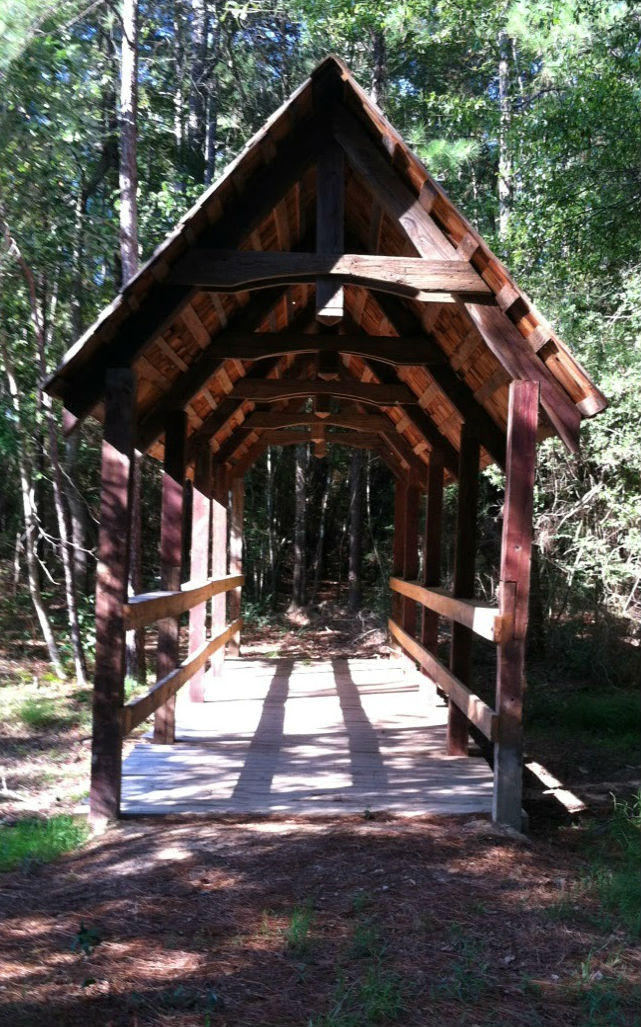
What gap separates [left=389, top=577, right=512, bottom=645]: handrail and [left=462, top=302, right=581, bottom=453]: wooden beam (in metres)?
1.13

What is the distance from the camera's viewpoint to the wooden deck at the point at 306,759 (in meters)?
5.81

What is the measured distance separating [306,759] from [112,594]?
7.68 ft

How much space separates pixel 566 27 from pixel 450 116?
3.17m

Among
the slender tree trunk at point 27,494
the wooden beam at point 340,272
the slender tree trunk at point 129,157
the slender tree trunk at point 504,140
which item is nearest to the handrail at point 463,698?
the wooden beam at point 340,272

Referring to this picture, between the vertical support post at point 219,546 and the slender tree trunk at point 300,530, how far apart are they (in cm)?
759

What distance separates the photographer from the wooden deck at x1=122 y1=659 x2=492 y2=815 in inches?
229

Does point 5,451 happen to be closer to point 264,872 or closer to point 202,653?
point 202,653

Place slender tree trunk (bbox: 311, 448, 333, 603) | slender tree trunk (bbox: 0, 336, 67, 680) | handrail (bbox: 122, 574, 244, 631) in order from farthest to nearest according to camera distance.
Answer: slender tree trunk (bbox: 311, 448, 333, 603), slender tree trunk (bbox: 0, 336, 67, 680), handrail (bbox: 122, 574, 244, 631)

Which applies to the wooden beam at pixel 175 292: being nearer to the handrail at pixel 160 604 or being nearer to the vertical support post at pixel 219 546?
the handrail at pixel 160 604

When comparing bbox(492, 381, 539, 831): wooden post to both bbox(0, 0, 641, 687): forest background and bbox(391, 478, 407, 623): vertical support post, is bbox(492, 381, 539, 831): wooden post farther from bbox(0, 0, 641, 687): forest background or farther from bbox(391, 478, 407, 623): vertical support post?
bbox(391, 478, 407, 623): vertical support post

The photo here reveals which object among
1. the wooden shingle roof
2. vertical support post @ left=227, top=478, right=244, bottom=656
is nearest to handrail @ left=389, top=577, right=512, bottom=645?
the wooden shingle roof

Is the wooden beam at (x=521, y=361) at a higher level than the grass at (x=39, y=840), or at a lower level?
higher

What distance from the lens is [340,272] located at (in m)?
5.63

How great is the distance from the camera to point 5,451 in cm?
1139
